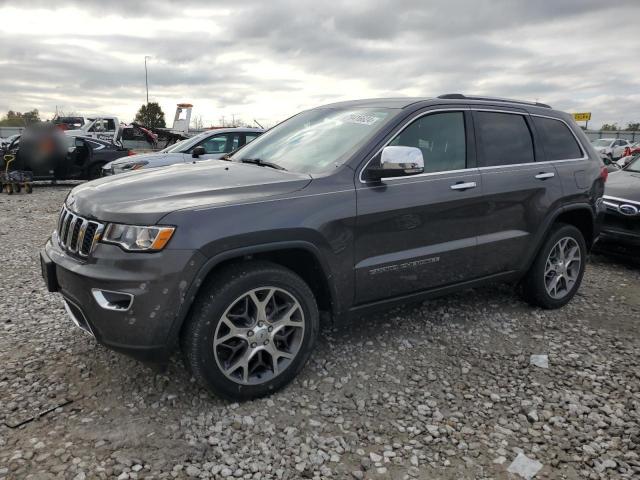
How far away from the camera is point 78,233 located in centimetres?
283

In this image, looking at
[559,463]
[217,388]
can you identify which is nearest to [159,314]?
[217,388]

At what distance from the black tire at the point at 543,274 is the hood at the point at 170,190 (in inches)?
94.2

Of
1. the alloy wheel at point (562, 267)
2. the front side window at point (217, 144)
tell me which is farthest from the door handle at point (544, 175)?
the front side window at point (217, 144)

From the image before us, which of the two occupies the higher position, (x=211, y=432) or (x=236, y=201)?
(x=236, y=201)

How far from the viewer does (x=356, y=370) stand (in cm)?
340

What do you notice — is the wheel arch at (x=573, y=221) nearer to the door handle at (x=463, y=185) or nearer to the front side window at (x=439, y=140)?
the door handle at (x=463, y=185)

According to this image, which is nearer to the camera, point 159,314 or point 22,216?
point 159,314

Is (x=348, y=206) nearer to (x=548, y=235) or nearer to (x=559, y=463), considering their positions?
(x=559, y=463)

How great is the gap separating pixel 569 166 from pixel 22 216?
9.08 meters

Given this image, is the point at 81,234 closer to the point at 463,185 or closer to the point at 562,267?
the point at 463,185

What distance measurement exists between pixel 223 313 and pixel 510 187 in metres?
2.49

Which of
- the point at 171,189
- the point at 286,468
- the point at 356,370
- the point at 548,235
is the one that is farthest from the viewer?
the point at 548,235

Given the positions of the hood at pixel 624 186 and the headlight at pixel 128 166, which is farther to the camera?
the headlight at pixel 128 166

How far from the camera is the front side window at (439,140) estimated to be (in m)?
3.53
